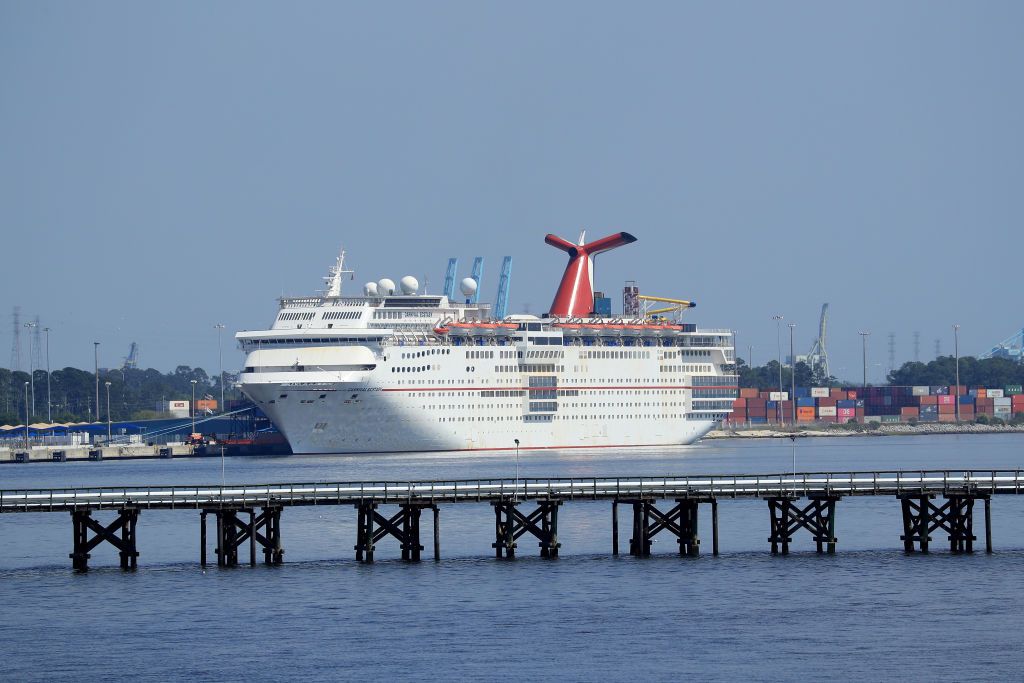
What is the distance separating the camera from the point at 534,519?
63.3m

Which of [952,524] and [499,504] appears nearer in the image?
[499,504]

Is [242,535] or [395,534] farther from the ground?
[242,535]

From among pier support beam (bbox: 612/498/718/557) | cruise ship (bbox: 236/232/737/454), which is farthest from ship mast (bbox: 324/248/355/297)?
pier support beam (bbox: 612/498/718/557)

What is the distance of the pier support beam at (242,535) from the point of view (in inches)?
2329

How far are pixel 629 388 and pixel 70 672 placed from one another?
336 ft

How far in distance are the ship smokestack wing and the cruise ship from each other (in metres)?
0.27

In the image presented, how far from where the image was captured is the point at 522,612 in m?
51.1

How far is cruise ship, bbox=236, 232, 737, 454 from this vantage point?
126 meters

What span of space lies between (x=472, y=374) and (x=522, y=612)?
81.9 metres

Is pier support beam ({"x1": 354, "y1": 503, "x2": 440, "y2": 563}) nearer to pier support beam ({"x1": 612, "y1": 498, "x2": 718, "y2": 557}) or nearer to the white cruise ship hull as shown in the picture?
pier support beam ({"x1": 612, "y1": 498, "x2": 718, "y2": 557})

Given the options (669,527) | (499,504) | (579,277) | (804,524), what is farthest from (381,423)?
(804,524)

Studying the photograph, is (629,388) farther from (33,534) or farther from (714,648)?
(714,648)

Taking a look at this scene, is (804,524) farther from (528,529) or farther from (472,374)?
(472,374)

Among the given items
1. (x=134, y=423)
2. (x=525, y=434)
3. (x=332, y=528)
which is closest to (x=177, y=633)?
(x=332, y=528)
